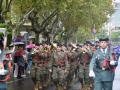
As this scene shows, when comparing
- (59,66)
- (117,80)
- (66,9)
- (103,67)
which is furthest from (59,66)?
(66,9)

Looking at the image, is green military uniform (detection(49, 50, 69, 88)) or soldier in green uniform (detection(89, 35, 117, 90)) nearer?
soldier in green uniform (detection(89, 35, 117, 90))

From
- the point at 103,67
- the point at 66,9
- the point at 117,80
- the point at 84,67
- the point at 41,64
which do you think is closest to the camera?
the point at 117,80

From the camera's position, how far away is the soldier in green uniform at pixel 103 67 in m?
11.6

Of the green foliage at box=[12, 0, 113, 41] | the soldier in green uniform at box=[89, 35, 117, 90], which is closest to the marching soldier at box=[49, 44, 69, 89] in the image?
the soldier in green uniform at box=[89, 35, 117, 90]

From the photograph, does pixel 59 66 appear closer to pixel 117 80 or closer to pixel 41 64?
pixel 41 64

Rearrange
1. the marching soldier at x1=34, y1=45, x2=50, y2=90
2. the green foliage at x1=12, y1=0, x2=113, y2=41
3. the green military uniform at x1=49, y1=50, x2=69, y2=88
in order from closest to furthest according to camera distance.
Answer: the green military uniform at x1=49, y1=50, x2=69, y2=88
the marching soldier at x1=34, y1=45, x2=50, y2=90
the green foliage at x1=12, y1=0, x2=113, y2=41

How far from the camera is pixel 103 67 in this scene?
11.6m

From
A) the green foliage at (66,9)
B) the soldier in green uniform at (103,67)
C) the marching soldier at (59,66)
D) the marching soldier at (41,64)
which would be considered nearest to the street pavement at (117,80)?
the soldier in green uniform at (103,67)

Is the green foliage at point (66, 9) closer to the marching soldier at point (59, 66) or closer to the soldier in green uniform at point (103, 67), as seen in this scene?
the marching soldier at point (59, 66)

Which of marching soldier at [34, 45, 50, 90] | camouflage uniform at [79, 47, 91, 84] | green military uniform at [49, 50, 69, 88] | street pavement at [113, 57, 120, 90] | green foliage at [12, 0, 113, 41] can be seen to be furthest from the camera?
green foliage at [12, 0, 113, 41]

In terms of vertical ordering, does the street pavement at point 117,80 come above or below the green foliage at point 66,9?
below

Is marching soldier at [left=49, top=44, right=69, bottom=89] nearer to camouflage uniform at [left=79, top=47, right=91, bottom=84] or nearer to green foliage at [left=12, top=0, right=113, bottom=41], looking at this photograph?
camouflage uniform at [left=79, top=47, right=91, bottom=84]

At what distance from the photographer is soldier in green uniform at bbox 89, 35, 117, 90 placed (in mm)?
11594

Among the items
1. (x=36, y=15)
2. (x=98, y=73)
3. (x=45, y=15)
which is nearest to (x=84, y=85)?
(x=98, y=73)
